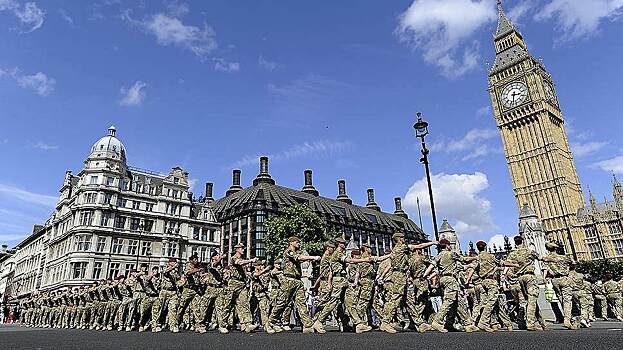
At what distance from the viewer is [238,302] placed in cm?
1015

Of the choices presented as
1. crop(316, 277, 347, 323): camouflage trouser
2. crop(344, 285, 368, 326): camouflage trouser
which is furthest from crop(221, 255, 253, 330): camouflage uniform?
crop(344, 285, 368, 326): camouflage trouser

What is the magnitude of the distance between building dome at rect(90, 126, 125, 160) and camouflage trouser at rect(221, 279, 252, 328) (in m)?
44.2

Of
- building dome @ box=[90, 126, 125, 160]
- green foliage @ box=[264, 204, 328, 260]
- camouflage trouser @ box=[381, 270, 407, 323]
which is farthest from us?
building dome @ box=[90, 126, 125, 160]

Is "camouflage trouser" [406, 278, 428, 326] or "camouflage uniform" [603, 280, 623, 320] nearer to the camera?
"camouflage trouser" [406, 278, 428, 326]

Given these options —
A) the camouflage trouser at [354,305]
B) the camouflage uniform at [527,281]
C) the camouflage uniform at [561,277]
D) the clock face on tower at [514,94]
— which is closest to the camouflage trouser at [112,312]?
the camouflage trouser at [354,305]

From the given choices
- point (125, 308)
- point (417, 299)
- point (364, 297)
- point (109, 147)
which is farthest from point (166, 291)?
point (109, 147)

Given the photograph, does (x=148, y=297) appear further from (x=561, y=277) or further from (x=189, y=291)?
(x=561, y=277)

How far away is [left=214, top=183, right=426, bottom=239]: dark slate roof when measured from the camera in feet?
227

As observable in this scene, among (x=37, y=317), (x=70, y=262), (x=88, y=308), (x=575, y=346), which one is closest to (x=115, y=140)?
(x=70, y=262)

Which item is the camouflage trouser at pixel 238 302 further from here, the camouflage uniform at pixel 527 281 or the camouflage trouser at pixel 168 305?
the camouflage uniform at pixel 527 281

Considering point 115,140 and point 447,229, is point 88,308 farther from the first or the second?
point 115,140

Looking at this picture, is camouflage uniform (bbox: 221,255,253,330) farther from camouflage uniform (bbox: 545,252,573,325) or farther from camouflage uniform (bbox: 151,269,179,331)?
camouflage uniform (bbox: 545,252,573,325)

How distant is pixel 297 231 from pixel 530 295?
100 feet

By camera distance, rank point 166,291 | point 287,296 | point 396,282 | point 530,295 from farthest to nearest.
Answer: point 166,291 → point 287,296 → point 396,282 → point 530,295
